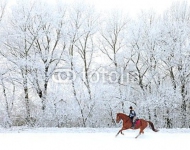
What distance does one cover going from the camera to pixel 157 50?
2764 cm

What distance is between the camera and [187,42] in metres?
27.8

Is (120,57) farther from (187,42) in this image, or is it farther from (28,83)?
(28,83)

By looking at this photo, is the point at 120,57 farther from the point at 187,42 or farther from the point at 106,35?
the point at 187,42

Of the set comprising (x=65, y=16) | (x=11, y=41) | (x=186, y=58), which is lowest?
(x=186, y=58)

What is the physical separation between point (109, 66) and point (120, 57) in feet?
5.12

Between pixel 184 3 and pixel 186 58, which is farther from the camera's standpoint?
pixel 184 3

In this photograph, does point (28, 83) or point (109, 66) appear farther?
point (109, 66)
